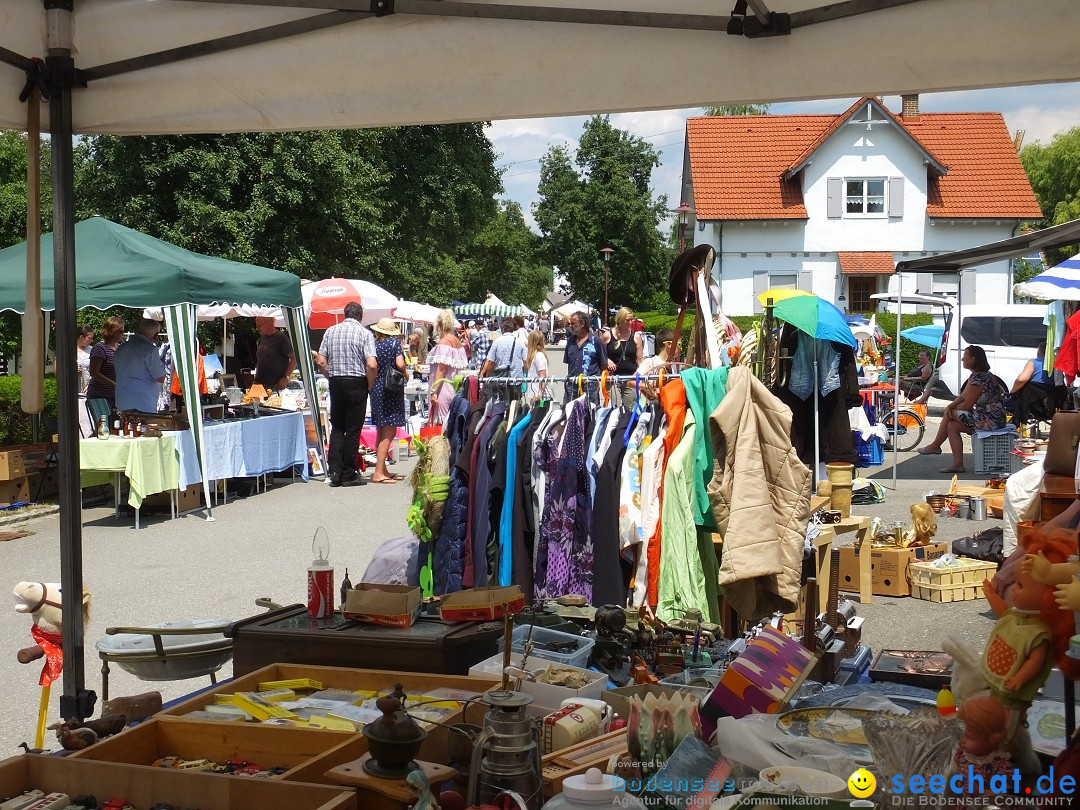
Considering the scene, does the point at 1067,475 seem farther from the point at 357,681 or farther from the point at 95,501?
the point at 95,501

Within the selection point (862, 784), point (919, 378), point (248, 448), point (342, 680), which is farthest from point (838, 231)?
point (862, 784)

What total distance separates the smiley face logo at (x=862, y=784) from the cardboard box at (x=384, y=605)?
1724mm

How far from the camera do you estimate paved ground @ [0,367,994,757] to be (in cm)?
663

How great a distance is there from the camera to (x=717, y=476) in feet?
14.4

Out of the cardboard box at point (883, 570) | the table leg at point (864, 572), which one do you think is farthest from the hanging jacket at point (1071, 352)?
the table leg at point (864, 572)

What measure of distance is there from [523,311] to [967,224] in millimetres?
21508

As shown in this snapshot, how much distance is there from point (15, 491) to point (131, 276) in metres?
3.34

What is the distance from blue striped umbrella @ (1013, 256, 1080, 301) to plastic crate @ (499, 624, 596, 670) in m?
11.5

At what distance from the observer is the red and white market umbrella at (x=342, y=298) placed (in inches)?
766

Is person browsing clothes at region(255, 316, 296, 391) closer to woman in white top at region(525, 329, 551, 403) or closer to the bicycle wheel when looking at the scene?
woman in white top at region(525, 329, 551, 403)

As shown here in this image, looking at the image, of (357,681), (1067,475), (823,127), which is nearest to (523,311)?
(823,127)

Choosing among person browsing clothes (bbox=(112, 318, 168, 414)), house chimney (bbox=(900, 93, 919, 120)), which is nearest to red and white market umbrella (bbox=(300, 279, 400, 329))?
person browsing clothes (bbox=(112, 318, 168, 414))

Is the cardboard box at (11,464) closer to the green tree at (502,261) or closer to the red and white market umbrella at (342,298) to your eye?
the red and white market umbrella at (342,298)

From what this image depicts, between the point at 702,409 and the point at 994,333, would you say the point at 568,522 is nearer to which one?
the point at 702,409
